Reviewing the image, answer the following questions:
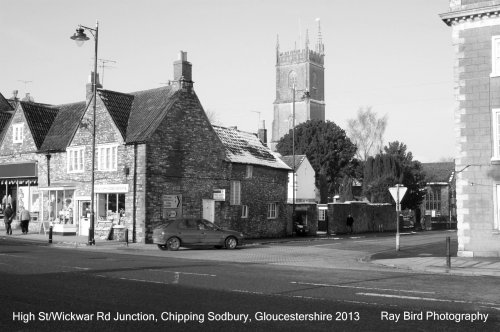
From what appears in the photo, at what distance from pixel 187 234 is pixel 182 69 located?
38.5 ft

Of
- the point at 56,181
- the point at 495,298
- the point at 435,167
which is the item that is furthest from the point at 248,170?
the point at 435,167

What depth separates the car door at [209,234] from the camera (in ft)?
94.6

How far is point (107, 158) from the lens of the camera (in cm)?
3538

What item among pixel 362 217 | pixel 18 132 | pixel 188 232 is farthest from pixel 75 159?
pixel 362 217

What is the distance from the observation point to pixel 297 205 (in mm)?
46250

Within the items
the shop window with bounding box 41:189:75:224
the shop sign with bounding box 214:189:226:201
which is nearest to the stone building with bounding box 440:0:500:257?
the shop sign with bounding box 214:189:226:201

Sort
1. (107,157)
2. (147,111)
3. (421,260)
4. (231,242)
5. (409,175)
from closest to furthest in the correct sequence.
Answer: (421,260)
(231,242)
(107,157)
(147,111)
(409,175)

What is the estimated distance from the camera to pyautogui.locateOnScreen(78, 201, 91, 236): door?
36688mm

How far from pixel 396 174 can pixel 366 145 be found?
14625mm

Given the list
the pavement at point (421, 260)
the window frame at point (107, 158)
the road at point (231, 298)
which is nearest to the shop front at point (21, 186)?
the window frame at point (107, 158)

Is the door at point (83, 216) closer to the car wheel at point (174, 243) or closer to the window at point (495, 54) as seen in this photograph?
the car wheel at point (174, 243)

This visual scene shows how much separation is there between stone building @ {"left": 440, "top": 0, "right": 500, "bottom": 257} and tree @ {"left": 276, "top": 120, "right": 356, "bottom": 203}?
54.7 meters

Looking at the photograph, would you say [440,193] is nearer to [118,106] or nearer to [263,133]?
[263,133]

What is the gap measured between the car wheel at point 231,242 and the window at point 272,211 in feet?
40.7
